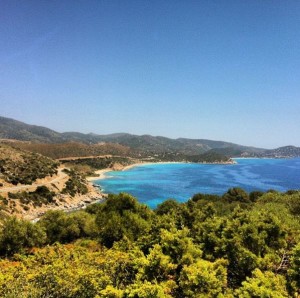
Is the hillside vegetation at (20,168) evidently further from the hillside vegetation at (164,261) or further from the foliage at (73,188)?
the hillside vegetation at (164,261)

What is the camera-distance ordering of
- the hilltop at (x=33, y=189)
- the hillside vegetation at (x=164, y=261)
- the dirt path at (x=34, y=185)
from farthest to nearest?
1. the dirt path at (x=34, y=185)
2. the hilltop at (x=33, y=189)
3. the hillside vegetation at (x=164, y=261)

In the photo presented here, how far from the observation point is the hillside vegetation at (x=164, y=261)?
1434 centimetres

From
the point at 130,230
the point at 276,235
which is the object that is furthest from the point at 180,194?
the point at 276,235

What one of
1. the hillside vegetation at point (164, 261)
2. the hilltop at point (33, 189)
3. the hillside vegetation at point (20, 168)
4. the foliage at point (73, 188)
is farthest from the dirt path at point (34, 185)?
the hillside vegetation at point (164, 261)

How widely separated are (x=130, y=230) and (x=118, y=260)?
45.8 ft

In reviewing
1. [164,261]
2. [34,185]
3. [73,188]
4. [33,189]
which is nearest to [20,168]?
[34,185]

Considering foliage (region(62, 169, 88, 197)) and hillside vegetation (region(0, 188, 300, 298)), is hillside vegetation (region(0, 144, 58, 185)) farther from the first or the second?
hillside vegetation (region(0, 188, 300, 298))

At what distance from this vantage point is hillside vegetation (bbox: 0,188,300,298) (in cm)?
1434

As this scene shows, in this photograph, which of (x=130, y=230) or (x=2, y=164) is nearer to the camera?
(x=130, y=230)

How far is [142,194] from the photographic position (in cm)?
10650

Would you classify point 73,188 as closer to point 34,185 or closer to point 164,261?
point 34,185

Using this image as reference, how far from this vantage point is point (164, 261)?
55.6 feet

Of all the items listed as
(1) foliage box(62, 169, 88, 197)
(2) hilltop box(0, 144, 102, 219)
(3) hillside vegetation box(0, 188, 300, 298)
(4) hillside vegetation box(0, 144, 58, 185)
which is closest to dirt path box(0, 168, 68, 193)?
(2) hilltop box(0, 144, 102, 219)

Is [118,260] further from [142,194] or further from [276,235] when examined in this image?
[142,194]
